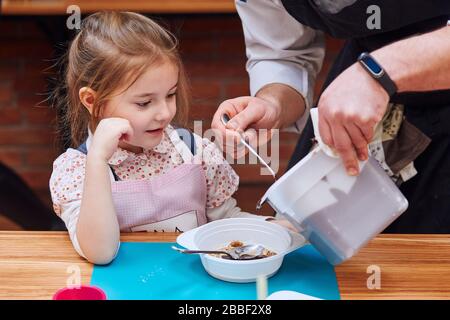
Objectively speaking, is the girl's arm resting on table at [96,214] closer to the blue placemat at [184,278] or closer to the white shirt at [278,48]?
the blue placemat at [184,278]

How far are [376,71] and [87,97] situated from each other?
608 millimetres

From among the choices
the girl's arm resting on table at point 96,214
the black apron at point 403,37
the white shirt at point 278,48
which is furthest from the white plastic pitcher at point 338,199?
the white shirt at point 278,48

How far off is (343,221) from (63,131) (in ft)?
2.49

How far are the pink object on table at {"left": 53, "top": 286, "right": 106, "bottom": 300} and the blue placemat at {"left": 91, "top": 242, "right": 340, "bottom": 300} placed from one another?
0.04m

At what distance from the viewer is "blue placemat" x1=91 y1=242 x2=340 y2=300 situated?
114 centimetres

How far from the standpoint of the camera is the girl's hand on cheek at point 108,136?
125 centimetres

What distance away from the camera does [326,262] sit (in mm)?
1248

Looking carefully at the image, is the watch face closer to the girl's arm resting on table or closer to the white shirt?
the girl's arm resting on table

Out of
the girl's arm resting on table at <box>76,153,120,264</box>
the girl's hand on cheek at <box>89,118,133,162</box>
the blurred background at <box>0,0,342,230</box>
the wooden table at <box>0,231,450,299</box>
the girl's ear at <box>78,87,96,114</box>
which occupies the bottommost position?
the blurred background at <box>0,0,342,230</box>

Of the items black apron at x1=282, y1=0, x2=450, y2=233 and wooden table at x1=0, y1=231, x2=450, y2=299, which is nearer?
wooden table at x1=0, y1=231, x2=450, y2=299

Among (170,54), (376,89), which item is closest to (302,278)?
(376,89)

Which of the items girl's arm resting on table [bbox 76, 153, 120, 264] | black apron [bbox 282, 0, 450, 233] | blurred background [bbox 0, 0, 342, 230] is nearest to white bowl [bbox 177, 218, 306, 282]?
girl's arm resting on table [bbox 76, 153, 120, 264]

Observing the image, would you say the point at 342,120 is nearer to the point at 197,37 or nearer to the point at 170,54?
the point at 170,54

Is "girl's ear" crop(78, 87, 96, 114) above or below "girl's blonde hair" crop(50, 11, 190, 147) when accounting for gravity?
below
